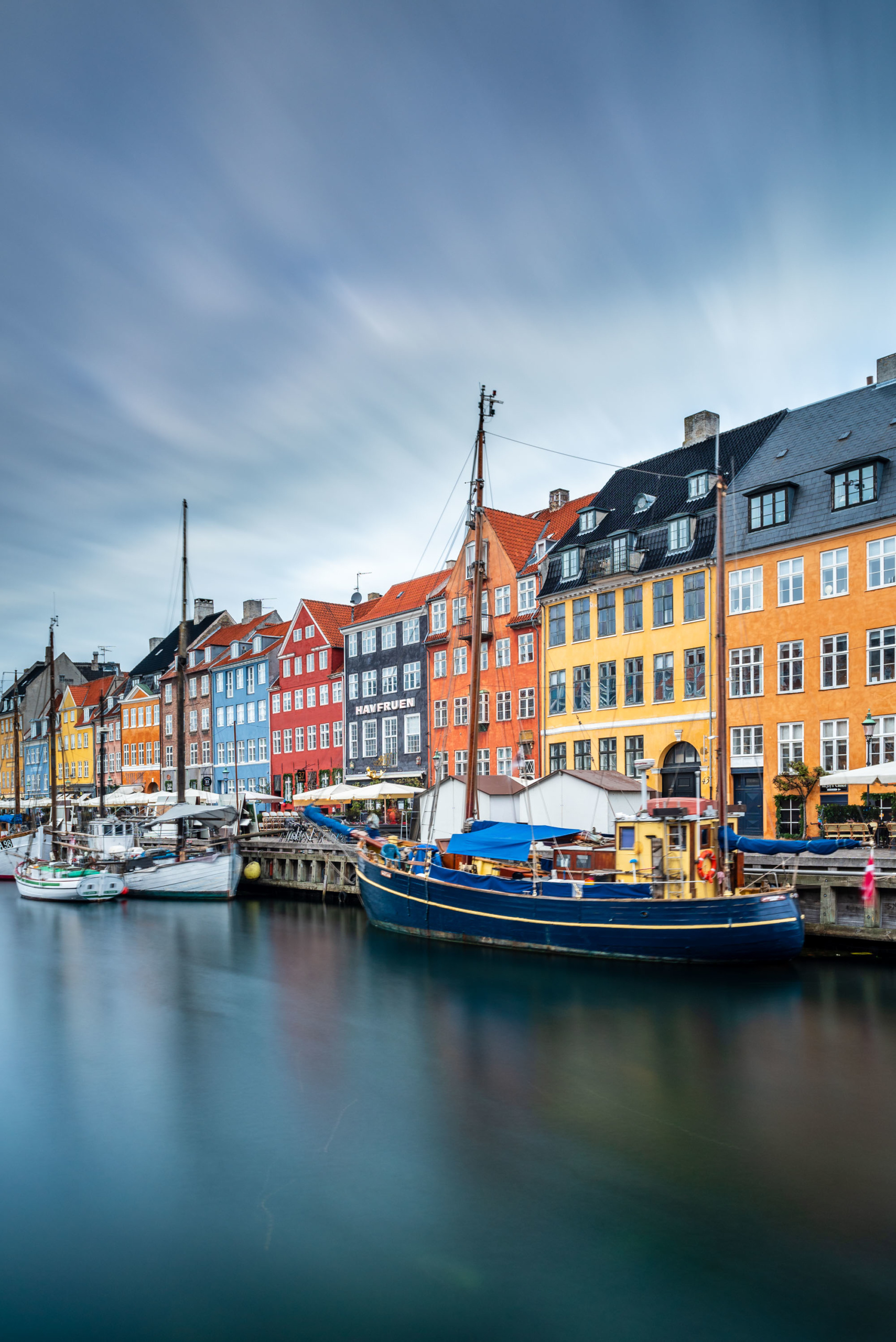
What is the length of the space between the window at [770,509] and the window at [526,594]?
12.0 metres

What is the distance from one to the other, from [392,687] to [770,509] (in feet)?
83.6

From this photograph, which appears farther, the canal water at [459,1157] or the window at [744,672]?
the window at [744,672]

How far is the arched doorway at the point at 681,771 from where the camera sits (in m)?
37.4

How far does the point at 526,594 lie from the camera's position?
46.8m

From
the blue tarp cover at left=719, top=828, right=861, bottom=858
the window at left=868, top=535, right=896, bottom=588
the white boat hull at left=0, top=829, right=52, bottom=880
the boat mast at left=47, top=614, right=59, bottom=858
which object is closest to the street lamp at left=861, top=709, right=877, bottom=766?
the window at left=868, top=535, right=896, bottom=588

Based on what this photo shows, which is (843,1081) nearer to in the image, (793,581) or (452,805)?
(793,581)

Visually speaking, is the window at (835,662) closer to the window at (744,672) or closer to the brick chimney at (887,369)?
the window at (744,672)

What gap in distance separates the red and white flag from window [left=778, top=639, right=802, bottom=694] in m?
11.1

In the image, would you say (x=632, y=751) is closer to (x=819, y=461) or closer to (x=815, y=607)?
(x=815, y=607)

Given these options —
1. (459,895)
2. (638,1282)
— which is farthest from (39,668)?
(638,1282)

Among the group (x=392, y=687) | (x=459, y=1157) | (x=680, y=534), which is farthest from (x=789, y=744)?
(x=392, y=687)

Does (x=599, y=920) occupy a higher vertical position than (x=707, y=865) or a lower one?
lower

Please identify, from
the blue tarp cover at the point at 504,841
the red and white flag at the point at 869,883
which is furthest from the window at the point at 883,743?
the blue tarp cover at the point at 504,841

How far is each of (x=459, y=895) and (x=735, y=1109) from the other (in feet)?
44.6
